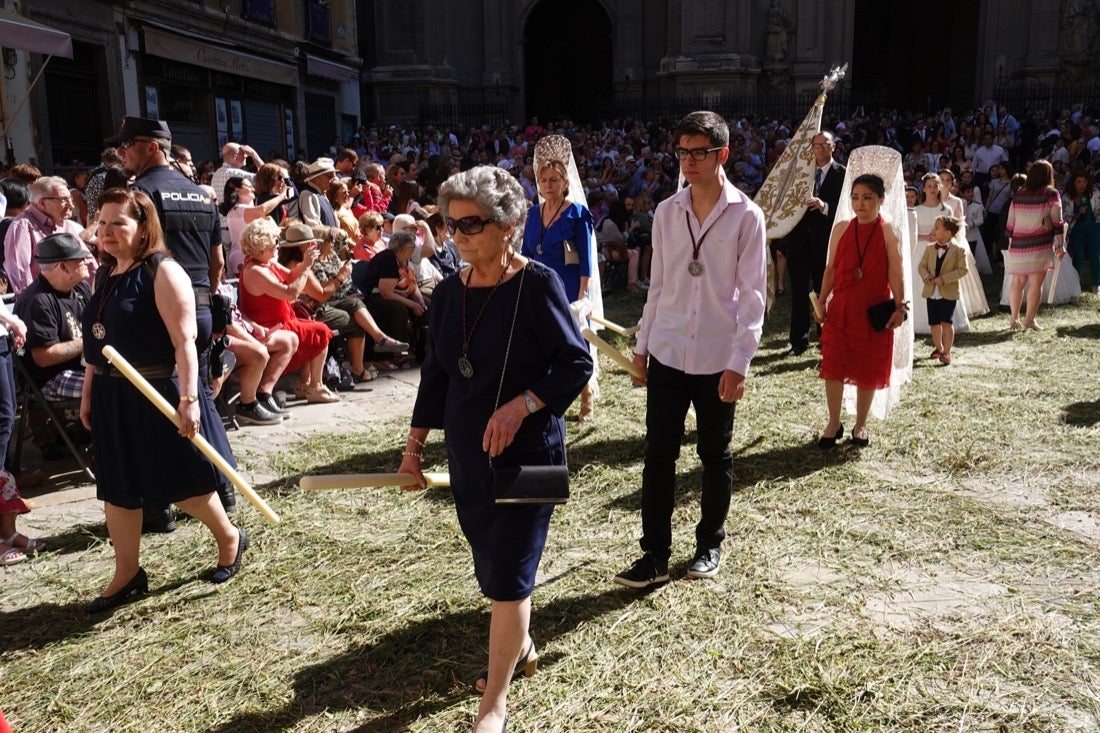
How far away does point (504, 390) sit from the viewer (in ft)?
9.85

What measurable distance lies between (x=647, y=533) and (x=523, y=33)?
2987cm

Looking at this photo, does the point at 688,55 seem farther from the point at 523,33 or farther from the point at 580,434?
the point at 580,434

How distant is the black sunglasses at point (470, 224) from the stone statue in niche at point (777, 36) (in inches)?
1082

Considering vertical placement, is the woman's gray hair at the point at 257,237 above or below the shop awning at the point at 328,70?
below

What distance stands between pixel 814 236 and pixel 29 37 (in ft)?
30.4

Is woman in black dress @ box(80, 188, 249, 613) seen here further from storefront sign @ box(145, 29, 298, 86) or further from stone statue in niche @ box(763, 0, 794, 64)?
stone statue in niche @ box(763, 0, 794, 64)

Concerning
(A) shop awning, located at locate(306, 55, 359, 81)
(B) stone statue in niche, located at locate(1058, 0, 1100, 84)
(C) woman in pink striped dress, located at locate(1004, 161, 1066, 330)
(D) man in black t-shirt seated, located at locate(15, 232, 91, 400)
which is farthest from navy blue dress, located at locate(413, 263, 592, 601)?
(B) stone statue in niche, located at locate(1058, 0, 1100, 84)

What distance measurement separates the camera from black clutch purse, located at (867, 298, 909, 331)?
5.96m

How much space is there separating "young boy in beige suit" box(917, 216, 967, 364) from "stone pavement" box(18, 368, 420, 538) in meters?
4.98

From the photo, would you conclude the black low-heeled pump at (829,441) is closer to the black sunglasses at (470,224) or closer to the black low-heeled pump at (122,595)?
the black sunglasses at (470,224)

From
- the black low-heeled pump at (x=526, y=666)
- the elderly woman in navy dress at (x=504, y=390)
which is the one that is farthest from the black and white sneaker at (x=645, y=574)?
the elderly woman in navy dress at (x=504, y=390)

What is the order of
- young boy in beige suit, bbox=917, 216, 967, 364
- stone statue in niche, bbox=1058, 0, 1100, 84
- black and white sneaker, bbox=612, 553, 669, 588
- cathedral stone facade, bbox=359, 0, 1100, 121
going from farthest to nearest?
cathedral stone facade, bbox=359, 0, 1100, 121 < stone statue in niche, bbox=1058, 0, 1100, 84 < young boy in beige suit, bbox=917, 216, 967, 364 < black and white sneaker, bbox=612, 553, 669, 588

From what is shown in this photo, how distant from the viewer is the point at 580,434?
6.61 m

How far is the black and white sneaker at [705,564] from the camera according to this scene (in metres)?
4.25
